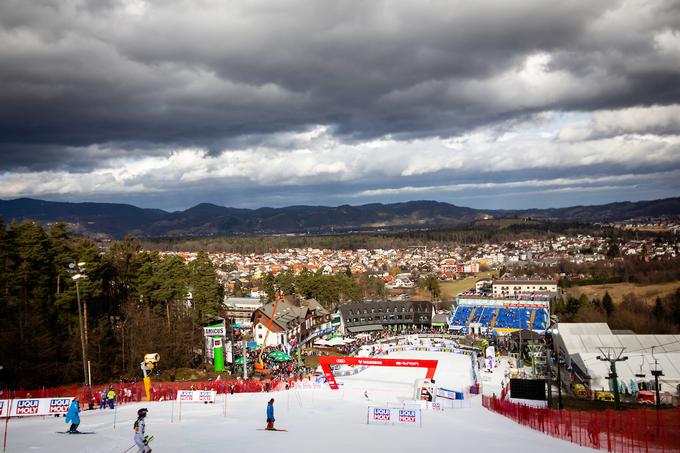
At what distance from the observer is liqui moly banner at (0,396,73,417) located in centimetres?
1761

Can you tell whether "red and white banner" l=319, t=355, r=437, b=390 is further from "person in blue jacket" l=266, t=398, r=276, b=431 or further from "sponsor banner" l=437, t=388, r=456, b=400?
"person in blue jacket" l=266, t=398, r=276, b=431

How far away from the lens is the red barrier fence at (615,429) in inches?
613

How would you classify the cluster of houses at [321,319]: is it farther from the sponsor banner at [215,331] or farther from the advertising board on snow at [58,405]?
the advertising board on snow at [58,405]

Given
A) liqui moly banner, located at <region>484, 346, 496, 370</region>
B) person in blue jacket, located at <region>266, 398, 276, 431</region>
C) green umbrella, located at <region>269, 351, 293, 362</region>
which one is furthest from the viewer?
green umbrella, located at <region>269, 351, 293, 362</region>

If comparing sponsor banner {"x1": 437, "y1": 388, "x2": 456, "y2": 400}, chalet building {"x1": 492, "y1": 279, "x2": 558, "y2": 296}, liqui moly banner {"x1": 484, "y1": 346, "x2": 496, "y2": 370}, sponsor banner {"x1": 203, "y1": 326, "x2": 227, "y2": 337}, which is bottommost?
chalet building {"x1": 492, "y1": 279, "x2": 558, "y2": 296}

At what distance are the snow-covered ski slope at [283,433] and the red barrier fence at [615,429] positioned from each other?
2.52 ft

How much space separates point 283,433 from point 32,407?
377 inches

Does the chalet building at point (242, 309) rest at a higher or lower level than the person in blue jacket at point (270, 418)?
lower

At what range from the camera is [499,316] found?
6962cm

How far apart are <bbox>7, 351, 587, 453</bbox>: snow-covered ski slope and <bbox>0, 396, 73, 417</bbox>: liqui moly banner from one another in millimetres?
299

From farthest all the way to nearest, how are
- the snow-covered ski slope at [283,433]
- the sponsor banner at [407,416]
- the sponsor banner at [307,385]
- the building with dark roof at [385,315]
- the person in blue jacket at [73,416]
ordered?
the building with dark roof at [385,315]
the sponsor banner at [307,385]
the sponsor banner at [407,416]
the person in blue jacket at [73,416]
the snow-covered ski slope at [283,433]

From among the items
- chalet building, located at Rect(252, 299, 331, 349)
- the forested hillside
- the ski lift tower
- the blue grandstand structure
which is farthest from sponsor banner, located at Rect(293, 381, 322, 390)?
the blue grandstand structure

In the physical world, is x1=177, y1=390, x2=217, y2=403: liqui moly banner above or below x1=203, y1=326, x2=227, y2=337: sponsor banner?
above

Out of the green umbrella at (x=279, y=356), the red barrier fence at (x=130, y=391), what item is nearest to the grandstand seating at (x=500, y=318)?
the green umbrella at (x=279, y=356)
